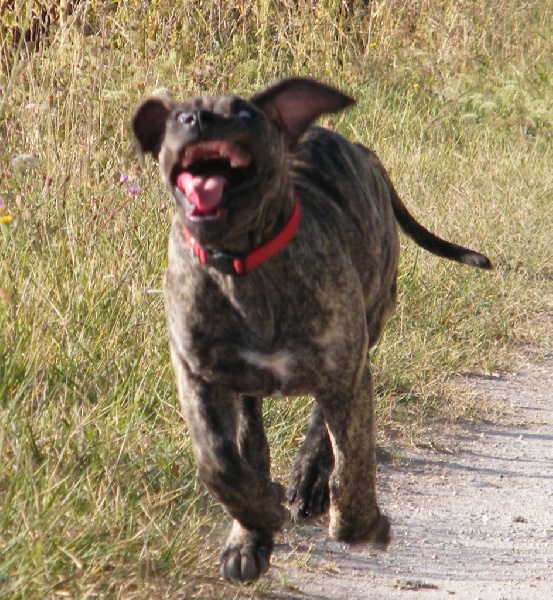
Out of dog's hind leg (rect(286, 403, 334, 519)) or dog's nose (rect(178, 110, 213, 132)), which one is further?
Answer: dog's hind leg (rect(286, 403, 334, 519))

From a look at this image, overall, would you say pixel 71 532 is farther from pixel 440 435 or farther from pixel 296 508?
pixel 440 435

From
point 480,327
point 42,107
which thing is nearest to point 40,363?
point 42,107

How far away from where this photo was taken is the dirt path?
3.77 meters

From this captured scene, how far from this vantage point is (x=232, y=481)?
11.4 ft

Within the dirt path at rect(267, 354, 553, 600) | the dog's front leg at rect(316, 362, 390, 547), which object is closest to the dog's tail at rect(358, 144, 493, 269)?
the dirt path at rect(267, 354, 553, 600)

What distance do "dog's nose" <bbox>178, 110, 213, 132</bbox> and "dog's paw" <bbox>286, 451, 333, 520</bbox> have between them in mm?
1492

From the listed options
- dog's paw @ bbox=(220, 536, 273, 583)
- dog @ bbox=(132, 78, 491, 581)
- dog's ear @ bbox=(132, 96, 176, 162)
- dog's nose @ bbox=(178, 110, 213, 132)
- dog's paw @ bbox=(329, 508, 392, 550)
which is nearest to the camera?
dog's nose @ bbox=(178, 110, 213, 132)

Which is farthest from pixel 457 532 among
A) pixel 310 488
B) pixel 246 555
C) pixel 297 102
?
pixel 297 102

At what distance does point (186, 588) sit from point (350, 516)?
0.65m

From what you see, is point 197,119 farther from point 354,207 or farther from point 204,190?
point 354,207

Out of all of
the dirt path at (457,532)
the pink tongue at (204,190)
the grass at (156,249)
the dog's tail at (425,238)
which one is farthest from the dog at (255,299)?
the dog's tail at (425,238)

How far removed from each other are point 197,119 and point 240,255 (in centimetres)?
46

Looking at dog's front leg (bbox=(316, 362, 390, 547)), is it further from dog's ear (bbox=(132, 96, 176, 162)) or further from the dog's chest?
dog's ear (bbox=(132, 96, 176, 162))

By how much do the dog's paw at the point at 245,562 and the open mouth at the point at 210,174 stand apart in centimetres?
100
